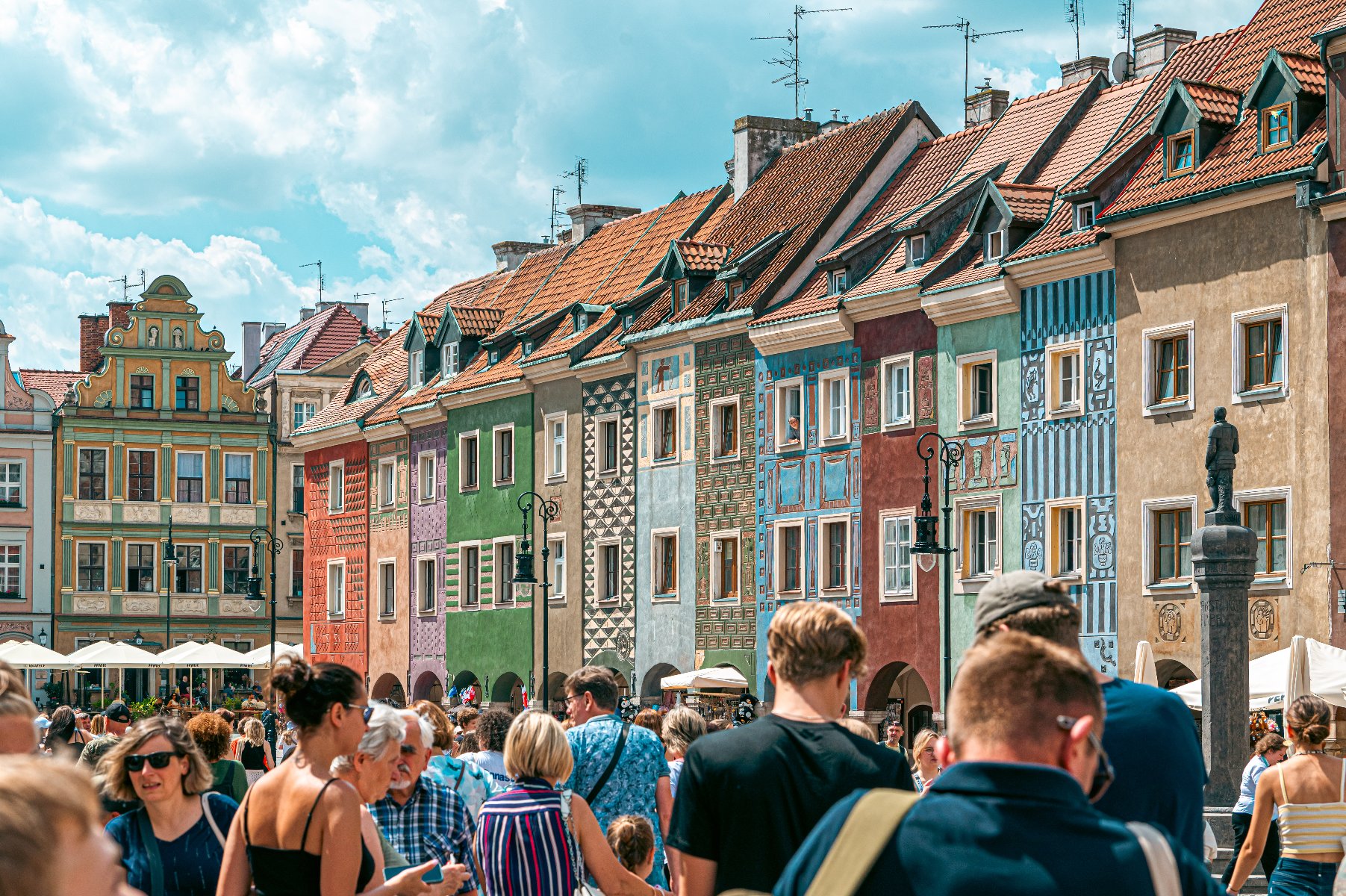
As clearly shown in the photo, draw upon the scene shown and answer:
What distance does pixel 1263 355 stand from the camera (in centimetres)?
2777

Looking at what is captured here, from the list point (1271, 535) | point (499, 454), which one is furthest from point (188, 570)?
point (1271, 535)

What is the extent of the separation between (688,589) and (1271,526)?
14045 millimetres

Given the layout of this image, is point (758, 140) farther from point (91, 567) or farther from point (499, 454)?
point (91, 567)

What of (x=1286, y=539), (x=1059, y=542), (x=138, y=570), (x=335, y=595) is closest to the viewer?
(x=1286, y=539)

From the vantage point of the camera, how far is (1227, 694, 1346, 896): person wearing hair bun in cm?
872

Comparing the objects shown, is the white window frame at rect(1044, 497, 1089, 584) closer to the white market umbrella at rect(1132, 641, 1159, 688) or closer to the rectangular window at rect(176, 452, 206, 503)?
the white market umbrella at rect(1132, 641, 1159, 688)

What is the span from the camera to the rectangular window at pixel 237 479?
212 ft

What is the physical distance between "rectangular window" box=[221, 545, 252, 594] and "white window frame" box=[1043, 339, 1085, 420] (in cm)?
3804

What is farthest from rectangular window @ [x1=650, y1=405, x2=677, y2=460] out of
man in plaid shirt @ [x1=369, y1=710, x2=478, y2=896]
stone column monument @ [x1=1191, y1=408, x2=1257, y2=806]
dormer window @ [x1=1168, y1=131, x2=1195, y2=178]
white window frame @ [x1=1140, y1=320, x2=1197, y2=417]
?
man in plaid shirt @ [x1=369, y1=710, x2=478, y2=896]

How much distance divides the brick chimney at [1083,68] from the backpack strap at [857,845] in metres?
34.1

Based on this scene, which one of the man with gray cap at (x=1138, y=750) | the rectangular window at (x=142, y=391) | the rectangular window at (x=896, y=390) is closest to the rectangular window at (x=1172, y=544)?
the rectangular window at (x=896, y=390)

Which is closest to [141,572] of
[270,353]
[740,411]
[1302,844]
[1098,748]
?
[270,353]

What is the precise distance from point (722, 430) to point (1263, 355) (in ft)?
42.4

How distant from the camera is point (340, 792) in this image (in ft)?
19.5
